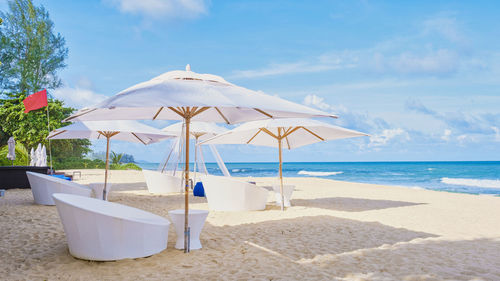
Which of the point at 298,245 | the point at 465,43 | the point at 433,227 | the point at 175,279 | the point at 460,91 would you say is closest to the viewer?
the point at 175,279

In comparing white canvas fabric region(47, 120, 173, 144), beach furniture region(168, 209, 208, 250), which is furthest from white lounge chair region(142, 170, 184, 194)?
beach furniture region(168, 209, 208, 250)

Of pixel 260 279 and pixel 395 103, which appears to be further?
pixel 395 103

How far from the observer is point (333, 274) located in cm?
315

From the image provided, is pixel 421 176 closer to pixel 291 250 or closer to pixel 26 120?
pixel 26 120

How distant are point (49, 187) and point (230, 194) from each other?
349cm

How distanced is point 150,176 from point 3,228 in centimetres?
526

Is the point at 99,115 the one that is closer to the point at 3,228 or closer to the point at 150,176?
the point at 3,228

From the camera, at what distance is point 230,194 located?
6773 mm

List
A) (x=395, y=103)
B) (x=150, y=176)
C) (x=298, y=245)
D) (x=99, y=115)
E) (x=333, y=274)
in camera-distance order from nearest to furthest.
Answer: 1. (x=333, y=274)
2. (x=298, y=245)
3. (x=99, y=115)
4. (x=150, y=176)
5. (x=395, y=103)

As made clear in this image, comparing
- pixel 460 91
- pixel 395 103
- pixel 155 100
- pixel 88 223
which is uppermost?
pixel 460 91

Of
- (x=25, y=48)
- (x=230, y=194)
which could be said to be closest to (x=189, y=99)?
(x=230, y=194)

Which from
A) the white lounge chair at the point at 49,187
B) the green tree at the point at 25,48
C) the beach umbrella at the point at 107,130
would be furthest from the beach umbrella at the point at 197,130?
the green tree at the point at 25,48

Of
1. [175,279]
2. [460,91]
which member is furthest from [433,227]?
[460,91]

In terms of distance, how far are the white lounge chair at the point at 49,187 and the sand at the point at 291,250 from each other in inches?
13.6
